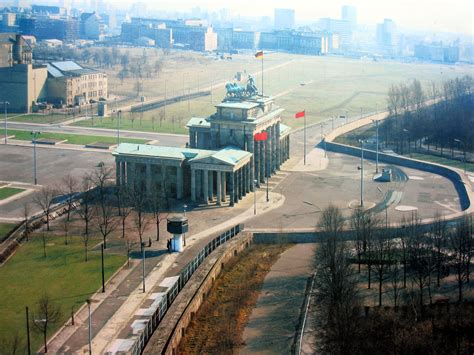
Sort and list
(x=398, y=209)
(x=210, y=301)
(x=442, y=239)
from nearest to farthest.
→ (x=210, y=301), (x=442, y=239), (x=398, y=209)

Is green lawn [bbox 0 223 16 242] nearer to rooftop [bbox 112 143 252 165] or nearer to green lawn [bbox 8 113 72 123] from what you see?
rooftop [bbox 112 143 252 165]

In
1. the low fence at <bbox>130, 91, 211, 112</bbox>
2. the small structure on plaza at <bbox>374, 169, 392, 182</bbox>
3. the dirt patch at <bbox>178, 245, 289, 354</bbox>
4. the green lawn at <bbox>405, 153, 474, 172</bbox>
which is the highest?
the low fence at <bbox>130, 91, 211, 112</bbox>

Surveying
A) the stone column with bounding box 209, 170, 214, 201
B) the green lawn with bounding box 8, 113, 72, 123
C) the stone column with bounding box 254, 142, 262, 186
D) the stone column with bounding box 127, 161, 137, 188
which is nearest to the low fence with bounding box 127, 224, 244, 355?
the stone column with bounding box 209, 170, 214, 201

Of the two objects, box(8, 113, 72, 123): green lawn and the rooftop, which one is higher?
box(8, 113, 72, 123): green lawn

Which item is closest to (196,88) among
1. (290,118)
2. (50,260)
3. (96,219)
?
(290,118)

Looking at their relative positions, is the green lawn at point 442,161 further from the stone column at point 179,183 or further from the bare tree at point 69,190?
the bare tree at point 69,190

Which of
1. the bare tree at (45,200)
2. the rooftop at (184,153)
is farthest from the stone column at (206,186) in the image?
the bare tree at (45,200)

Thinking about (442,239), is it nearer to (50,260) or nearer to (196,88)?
(50,260)
